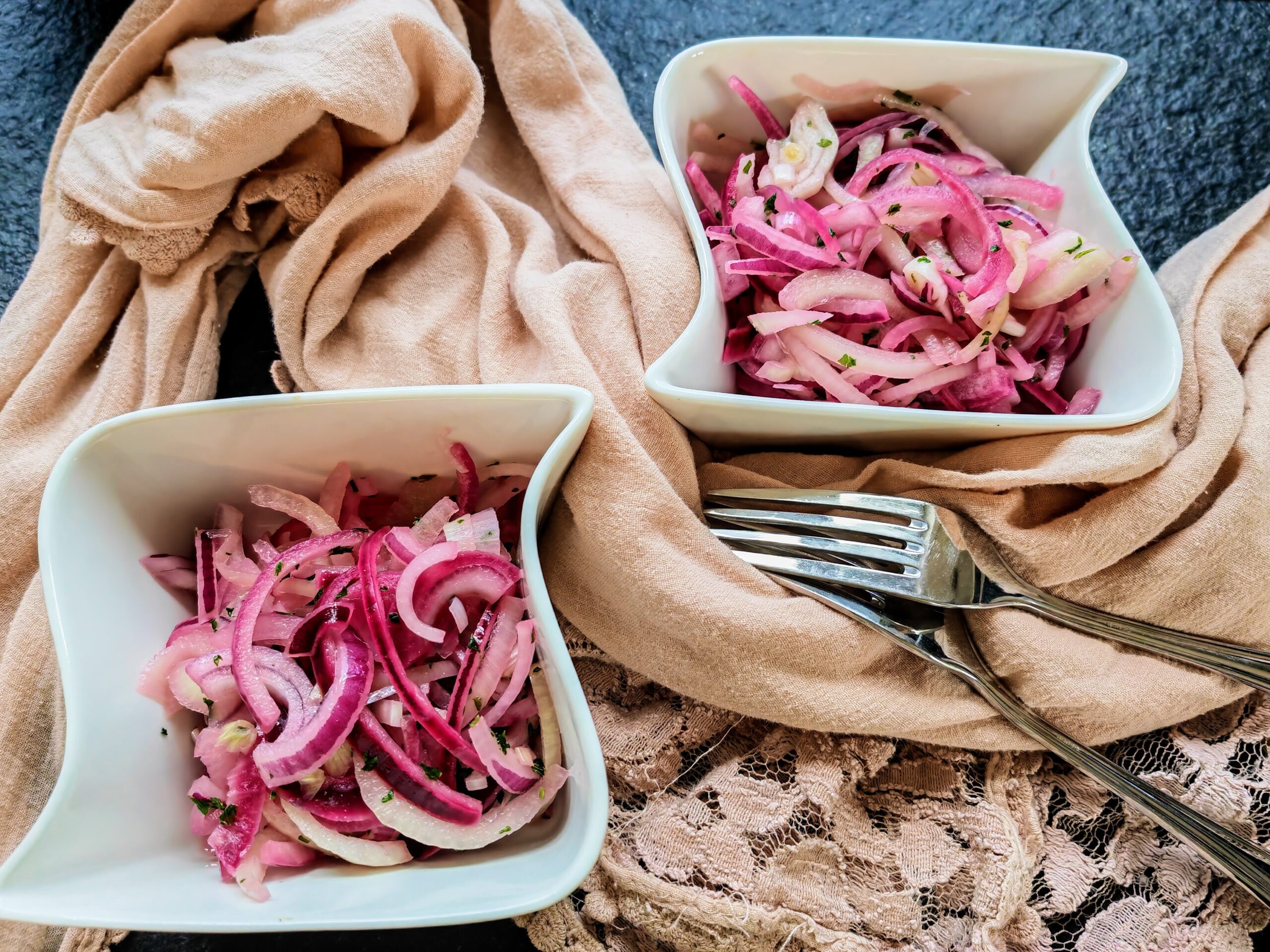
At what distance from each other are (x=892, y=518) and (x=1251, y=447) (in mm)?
339

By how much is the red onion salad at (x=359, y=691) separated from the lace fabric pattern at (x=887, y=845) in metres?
0.14

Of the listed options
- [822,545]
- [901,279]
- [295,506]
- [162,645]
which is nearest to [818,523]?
[822,545]

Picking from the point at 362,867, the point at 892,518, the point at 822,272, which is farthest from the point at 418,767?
the point at 822,272

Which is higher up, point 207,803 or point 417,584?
point 417,584

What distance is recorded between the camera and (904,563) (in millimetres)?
755

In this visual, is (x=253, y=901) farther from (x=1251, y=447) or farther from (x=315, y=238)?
(x=1251, y=447)

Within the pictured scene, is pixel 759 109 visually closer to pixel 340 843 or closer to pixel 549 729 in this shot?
pixel 549 729

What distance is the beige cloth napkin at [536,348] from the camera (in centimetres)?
76

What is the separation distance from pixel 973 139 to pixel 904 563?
0.49 m

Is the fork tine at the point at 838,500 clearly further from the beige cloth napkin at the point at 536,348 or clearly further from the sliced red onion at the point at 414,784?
the sliced red onion at the point at 414,784

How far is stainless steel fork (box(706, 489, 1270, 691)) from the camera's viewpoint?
2.49 ft

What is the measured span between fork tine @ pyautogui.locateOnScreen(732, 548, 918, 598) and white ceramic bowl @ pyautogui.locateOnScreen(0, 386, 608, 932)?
0.65ft

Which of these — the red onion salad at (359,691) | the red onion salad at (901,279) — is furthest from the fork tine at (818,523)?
the red onion salad at (359,691)

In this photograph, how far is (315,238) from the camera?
0.83 metres
